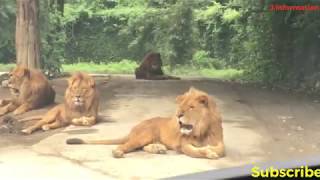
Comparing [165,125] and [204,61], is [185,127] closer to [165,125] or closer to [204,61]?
[165,125]

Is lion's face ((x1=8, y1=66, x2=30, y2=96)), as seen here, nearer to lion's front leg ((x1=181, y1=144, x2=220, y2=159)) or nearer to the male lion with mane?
the male lion with mane

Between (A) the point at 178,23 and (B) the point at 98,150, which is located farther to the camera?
(A) the point at 178,23

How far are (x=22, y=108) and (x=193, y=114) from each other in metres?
4.72

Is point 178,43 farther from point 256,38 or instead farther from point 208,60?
point 256,38

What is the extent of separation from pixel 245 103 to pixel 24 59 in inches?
192

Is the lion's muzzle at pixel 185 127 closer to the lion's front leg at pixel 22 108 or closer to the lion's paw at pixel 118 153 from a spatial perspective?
the lion's paw at pixel 118 153

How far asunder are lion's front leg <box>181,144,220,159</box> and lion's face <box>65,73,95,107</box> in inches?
109

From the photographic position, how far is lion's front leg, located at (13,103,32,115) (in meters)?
11.1

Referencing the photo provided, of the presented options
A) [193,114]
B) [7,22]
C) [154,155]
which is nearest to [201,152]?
[193,114]

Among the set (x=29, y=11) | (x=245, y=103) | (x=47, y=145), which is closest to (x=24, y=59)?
(x=29, y=11)

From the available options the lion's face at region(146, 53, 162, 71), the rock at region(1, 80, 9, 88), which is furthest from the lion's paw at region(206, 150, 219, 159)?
the lion's face at region(146, 53, 162, 71)

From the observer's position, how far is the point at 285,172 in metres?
2.10

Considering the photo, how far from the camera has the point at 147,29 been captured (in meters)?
31.0

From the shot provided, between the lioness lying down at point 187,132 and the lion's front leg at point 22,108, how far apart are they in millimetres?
3806
